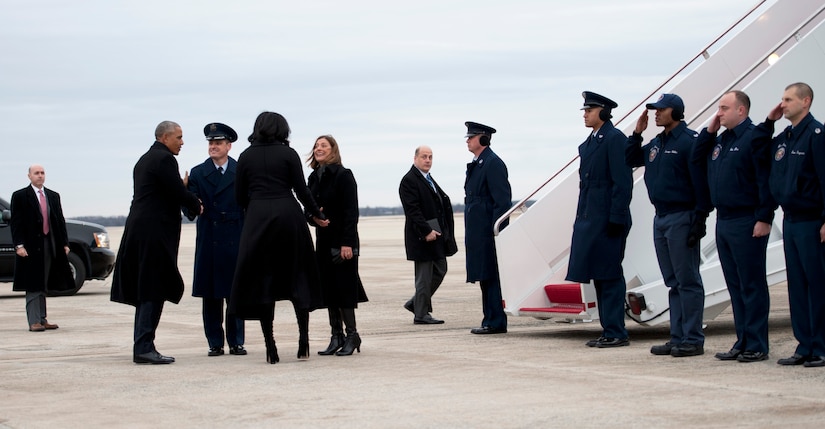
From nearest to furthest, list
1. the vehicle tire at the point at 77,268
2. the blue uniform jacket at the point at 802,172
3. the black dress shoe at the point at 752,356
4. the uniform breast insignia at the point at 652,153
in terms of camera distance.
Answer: the blue uniform jacket at the point at 802,172 → the black dress shoe at the point at 752,356 → the uniform breast insignia at the point at 652,153 → the vehicle tire at the point at 77,268

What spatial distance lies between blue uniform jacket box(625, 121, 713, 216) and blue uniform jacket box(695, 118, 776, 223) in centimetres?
27

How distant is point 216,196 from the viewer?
10031 mm

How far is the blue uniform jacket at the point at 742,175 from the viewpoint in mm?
8414

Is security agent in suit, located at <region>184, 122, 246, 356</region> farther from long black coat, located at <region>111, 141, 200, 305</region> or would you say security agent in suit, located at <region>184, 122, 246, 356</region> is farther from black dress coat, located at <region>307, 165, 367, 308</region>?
black dress coat, located at <region>307, 165, 367, 308</region>

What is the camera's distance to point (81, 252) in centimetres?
1872

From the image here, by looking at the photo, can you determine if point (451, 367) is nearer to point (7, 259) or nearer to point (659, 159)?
point (659, 159)

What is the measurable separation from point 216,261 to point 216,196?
53cm

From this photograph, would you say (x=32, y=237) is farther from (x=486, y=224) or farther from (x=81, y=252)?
(x=486, y=224)

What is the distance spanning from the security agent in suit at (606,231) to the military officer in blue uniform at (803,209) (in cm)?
168

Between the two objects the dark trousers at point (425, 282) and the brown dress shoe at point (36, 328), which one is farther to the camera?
the brown dress shoe at point (36, 328)

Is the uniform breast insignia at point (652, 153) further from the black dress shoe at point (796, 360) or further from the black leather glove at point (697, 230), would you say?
the black dress shoe at point (796, 360)

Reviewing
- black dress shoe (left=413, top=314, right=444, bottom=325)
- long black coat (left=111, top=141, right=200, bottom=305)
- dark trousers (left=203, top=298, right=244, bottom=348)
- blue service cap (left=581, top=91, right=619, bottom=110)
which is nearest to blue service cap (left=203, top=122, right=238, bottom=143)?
long black coat (left=111, top=141, right=200, bottom=305)

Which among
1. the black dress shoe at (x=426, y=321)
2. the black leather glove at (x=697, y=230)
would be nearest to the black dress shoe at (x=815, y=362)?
the black leather glove at (x=697, y=230)

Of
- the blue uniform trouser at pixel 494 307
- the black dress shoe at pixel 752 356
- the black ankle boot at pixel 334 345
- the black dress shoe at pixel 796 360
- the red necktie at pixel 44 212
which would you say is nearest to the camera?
the black dress shoe at pixel 796 360
